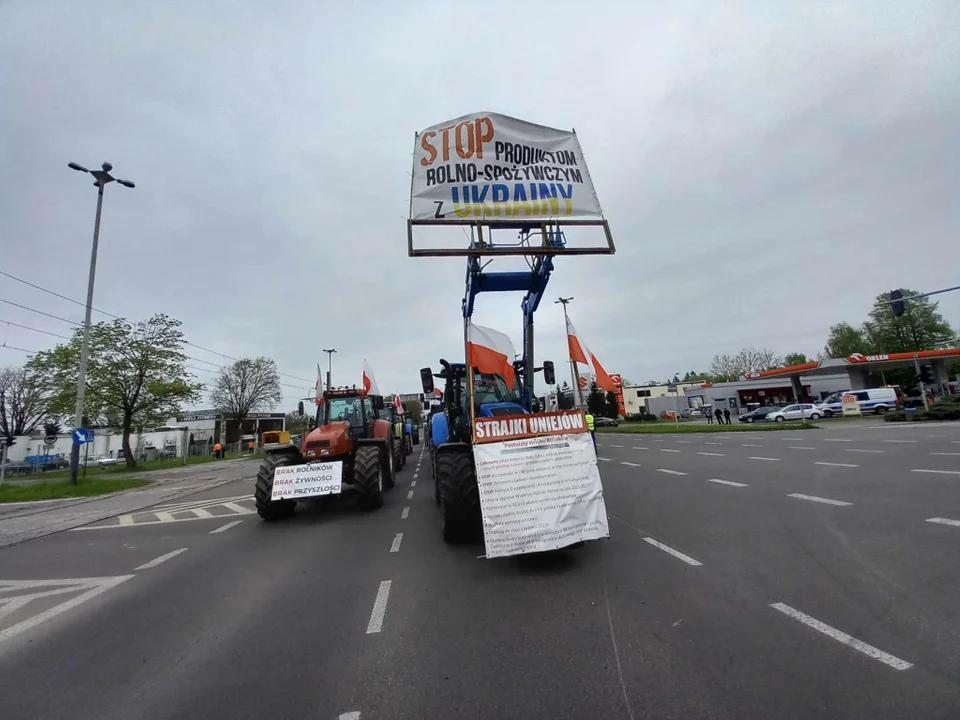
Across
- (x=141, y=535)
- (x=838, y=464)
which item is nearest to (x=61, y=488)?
(x=141, y=535)

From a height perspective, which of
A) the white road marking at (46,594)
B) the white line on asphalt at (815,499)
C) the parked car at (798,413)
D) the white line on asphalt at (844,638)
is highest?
the parked car at (798,413)

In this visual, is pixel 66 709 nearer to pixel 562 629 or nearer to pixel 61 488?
pixel 562 629

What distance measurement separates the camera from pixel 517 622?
4082 mm

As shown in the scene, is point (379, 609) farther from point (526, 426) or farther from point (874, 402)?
point (874, 402)

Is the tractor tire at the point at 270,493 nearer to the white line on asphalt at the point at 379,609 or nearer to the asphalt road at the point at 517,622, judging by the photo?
the asphalt road at the point at 517,622

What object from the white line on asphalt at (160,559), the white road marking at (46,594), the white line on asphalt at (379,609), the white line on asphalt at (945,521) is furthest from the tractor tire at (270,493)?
the white line on asphalt at (945,521)

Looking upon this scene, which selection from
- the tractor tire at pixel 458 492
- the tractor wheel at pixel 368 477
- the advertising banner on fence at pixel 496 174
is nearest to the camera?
the tractor tire at pixel 458 492

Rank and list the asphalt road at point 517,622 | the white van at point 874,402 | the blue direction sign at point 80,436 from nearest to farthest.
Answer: the asphalt road at point 517,622
the blue direction sign at point 80,436
the white van at point 874,402

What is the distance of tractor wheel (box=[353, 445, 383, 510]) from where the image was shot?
31.8ft

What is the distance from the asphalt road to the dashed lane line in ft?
0.20

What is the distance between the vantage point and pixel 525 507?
542 centimetres

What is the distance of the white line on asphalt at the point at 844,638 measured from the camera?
120 inches

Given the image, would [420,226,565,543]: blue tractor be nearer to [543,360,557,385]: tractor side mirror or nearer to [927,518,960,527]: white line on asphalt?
[543,360,557,385]: tractor side mirror

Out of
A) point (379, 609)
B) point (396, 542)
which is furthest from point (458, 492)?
point (379, 609)
